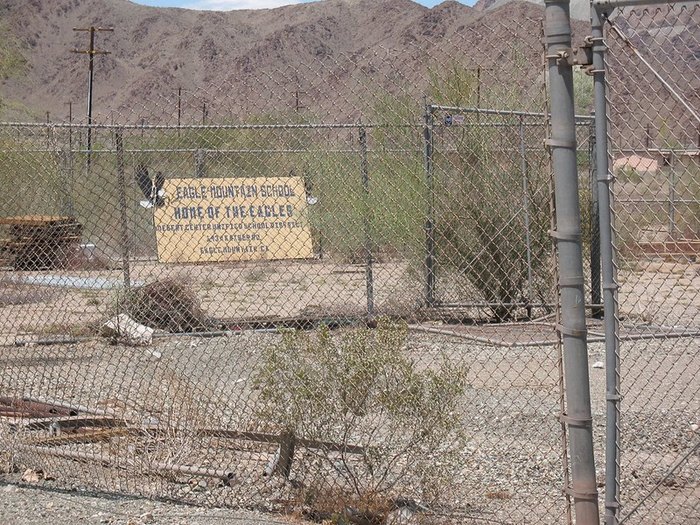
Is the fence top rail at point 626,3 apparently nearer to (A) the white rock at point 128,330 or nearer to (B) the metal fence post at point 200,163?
(B) the metal fence post at point 200,163

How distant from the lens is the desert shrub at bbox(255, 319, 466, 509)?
5.01 m

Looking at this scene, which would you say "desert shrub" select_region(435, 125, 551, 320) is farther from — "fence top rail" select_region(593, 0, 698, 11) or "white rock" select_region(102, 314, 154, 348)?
"fence top rail" select_region(593, 0, 698, 11)

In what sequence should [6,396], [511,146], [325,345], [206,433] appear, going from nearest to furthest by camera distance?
1. [325,345]
2. [206,433]
3. [6,396]
4. [511,146]

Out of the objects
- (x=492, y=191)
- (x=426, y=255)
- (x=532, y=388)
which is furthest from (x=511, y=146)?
(x=532, y=388)

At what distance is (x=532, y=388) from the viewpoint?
26.3 ft

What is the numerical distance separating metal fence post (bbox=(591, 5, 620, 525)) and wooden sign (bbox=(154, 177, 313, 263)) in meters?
6.46

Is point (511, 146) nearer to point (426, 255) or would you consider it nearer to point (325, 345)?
point (426, 255)

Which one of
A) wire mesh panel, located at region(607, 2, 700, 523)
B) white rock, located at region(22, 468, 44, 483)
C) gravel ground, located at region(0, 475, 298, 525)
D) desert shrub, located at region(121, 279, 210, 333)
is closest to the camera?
wire mesh panel, located at region(607, 2, 700, 523)

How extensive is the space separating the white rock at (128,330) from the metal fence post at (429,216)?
8.83ft

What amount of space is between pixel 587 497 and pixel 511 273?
6683 millimetres

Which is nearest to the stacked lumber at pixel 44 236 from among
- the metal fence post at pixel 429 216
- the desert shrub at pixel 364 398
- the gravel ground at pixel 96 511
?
the metal fence post at pixel 429 216

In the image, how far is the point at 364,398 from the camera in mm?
5043

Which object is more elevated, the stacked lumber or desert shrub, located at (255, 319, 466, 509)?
the stacked lumber

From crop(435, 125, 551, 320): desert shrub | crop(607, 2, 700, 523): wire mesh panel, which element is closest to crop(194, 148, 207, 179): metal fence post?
crop(435, 125, 551, 320): desert shrub
